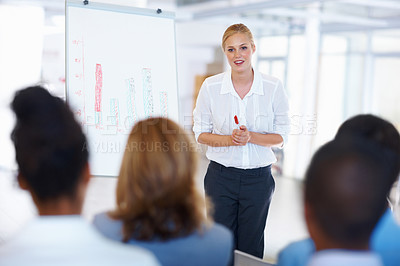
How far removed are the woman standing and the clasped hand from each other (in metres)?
0.04

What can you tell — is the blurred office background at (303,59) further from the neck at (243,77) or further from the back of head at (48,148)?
the back of head at (48,148)

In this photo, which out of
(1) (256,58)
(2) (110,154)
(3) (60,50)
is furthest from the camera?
(1) (256,58)

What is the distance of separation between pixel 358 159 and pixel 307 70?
6.39m

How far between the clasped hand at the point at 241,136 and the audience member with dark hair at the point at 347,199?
133 cm

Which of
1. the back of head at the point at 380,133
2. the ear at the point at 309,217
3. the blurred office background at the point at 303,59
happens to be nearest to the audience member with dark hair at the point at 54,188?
the ear at the point at 309,217

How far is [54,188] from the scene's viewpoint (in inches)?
40.9

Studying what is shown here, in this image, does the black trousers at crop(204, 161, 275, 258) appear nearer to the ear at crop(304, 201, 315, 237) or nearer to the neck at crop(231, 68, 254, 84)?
the neck at crop(231, 68, 254, 84)

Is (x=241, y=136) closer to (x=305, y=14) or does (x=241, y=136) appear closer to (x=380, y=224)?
(x=380, y=224)

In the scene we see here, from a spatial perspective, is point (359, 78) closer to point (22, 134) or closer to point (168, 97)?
point (168, 97)

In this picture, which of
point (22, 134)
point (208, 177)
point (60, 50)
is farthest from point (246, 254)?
point (60, 50)

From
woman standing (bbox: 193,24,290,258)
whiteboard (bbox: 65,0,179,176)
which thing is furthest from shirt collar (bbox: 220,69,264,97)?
whiteboard (bbox: 65,0,179,176)

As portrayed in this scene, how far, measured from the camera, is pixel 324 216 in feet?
3.37

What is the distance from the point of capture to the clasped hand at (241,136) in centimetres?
238

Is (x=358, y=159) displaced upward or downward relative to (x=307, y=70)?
downward
